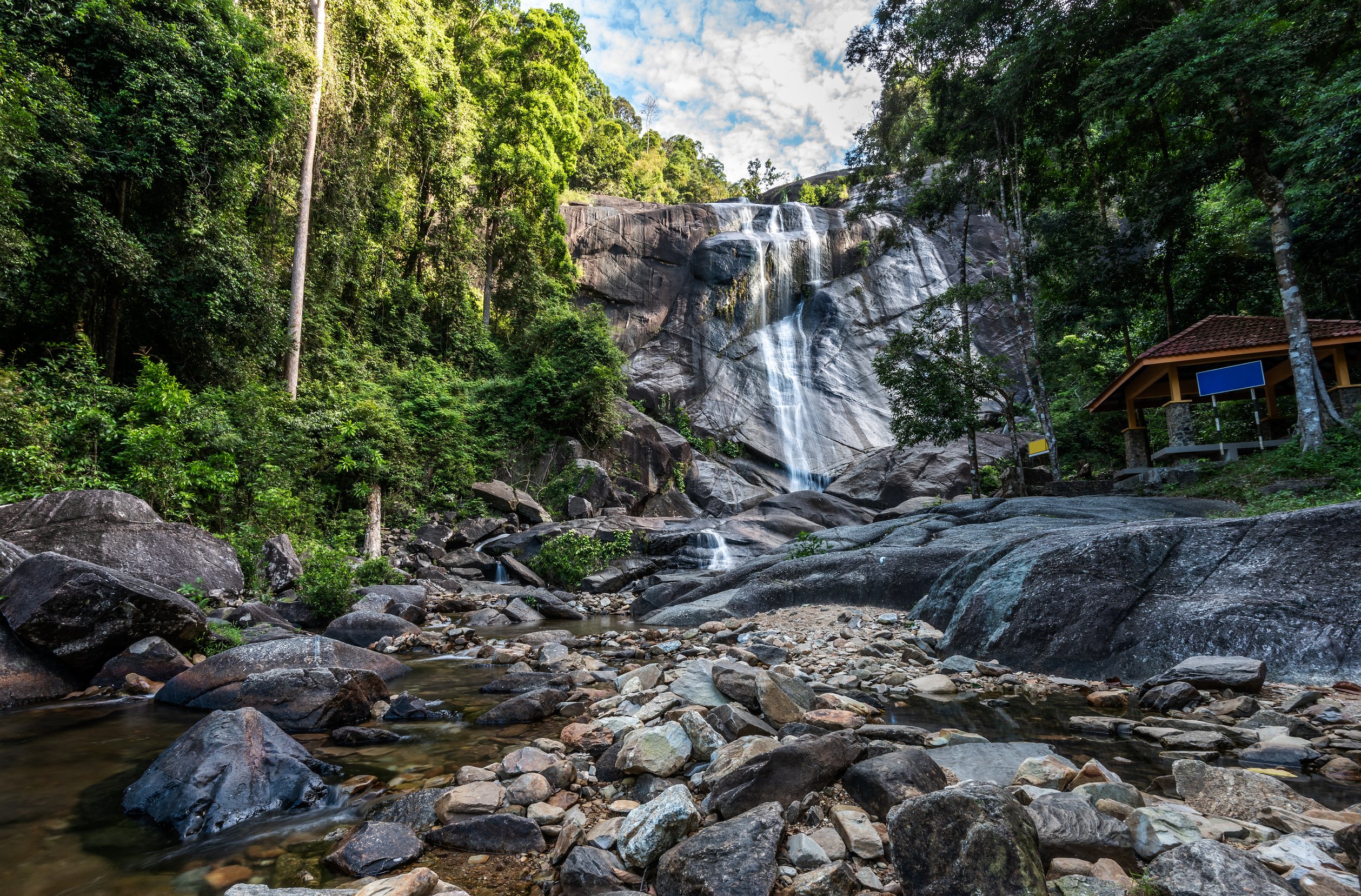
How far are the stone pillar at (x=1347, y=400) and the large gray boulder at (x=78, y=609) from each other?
65.0ft

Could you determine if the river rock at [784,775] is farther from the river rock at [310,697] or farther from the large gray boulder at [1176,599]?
the river rock at [310,697]

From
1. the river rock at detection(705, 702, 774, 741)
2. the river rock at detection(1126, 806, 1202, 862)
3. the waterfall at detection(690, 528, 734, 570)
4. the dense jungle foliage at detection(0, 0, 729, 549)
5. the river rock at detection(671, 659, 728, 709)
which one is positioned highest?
the dense jungle foliage at detection(0, 0, 729, 549)

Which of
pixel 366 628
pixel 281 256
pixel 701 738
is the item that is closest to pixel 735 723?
pixel 701 738

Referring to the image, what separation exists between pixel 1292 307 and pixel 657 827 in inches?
579

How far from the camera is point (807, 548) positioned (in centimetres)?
1024

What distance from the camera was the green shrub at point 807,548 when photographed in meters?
9.88

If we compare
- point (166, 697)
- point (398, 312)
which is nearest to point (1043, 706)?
point (166, 697)

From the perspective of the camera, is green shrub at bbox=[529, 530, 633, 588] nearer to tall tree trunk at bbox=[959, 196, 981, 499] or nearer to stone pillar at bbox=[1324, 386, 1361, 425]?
tall tree trunk at bbox=[959, 196, 981, 499]

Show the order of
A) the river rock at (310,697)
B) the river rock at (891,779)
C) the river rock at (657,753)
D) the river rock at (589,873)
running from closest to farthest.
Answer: the river rock at (589,873) → the river rock at (891,779) → the river rock at (657,753) → the river rock at (310,697)

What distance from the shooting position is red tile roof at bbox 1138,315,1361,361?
12352mm

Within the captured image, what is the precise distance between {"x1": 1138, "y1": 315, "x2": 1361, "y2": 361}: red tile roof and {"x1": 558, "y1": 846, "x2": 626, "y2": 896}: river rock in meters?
16.5

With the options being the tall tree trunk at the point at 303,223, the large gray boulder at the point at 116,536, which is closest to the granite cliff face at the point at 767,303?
the tall tree trunk at the point at 303,223

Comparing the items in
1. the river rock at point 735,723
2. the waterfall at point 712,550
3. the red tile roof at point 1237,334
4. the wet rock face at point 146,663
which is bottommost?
the waterfall at point 712,550

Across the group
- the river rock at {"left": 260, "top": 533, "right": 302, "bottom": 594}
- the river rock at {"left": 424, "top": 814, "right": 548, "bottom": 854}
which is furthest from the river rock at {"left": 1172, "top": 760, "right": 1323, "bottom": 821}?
the river rock at {"left": 260, "top": 533, "right": 302, "bottom": 594}
